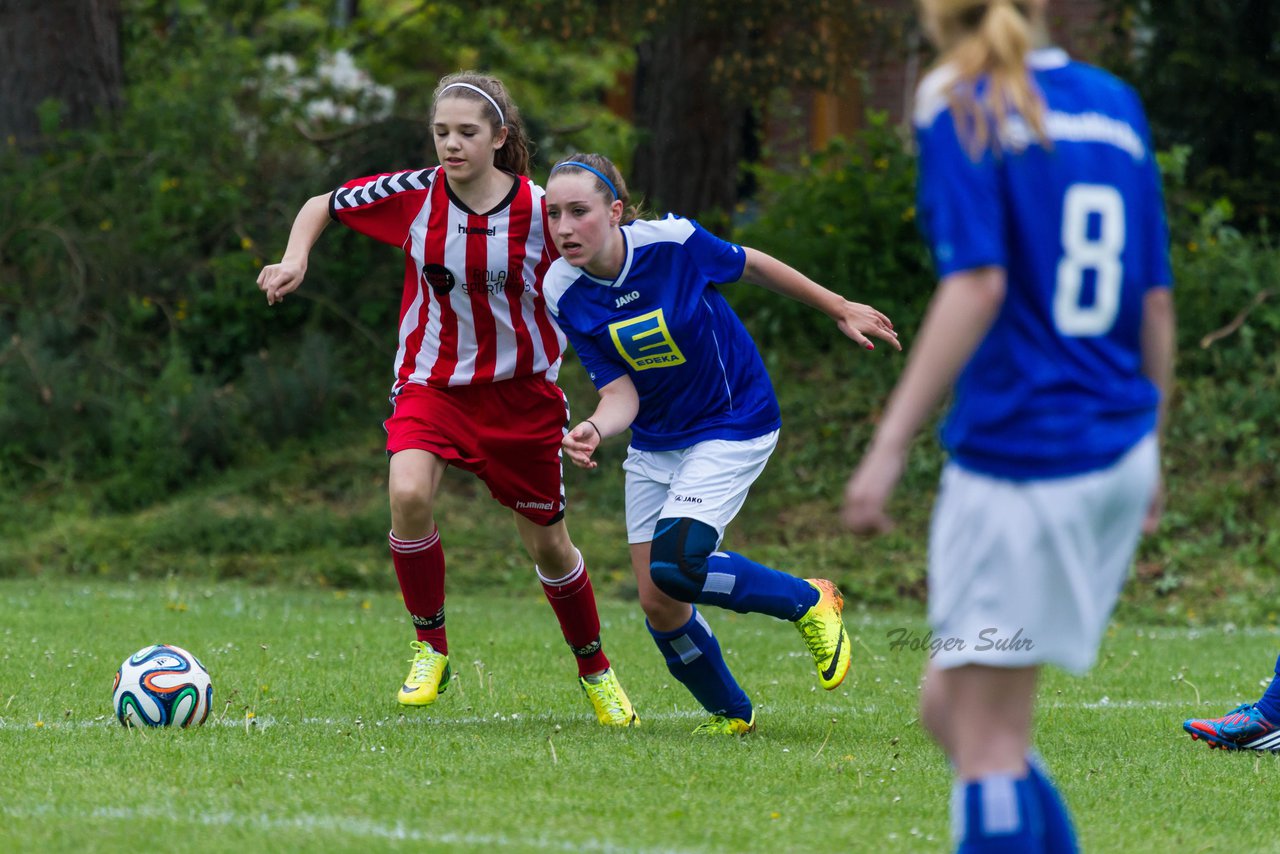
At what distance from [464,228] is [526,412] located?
0.74 metres

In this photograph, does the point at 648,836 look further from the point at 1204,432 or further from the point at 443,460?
the point at 1204,432

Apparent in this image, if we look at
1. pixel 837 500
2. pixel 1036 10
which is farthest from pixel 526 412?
pixel 837 500

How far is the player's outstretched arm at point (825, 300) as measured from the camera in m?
5.09

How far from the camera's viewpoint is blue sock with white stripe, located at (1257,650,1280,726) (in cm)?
524

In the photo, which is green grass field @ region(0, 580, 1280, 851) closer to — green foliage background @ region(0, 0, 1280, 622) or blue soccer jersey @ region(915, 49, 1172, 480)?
blue soccer jersey @ region(915, 49, 1172, 480)

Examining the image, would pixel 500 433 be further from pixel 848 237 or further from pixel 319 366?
pixel 319 366

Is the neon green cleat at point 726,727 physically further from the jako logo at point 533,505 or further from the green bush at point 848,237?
the green bush at point 848,237

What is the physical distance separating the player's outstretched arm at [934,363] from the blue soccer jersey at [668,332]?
2826mm

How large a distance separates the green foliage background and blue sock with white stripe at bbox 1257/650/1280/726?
5494 millimetres

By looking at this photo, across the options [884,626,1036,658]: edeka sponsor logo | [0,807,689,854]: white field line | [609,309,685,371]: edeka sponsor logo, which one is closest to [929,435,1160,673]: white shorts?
[884,626,1036,658]: edeka sponsor logo

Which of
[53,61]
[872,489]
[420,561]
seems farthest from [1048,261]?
[53,61]

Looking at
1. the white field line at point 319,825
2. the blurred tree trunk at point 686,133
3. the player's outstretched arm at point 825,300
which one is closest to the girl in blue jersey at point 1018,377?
the white field line at point 319,825

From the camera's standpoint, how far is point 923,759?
16.7 ft

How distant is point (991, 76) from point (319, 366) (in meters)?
12.0
